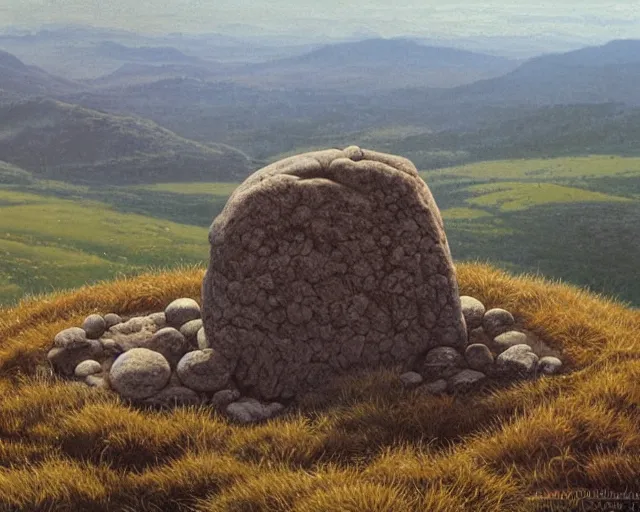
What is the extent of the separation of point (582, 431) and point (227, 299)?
4807mm

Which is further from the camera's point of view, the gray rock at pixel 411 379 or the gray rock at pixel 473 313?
the gray rock at pixel 473 313

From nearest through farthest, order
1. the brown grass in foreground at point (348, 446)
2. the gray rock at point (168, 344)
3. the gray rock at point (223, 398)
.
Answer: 1. the brown grass in foreground at point (348, 446)
2. the gray rock at point (223, 398)
3. the gray rock at point (168, 344)

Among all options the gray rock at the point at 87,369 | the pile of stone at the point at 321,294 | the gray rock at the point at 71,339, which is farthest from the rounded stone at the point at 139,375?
the gray rock at the point at 71,339

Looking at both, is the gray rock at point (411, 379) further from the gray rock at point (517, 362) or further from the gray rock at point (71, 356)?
the gray rock at point (71, 356)

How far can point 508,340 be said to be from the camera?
30.4 ft

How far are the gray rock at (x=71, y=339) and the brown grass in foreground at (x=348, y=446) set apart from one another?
46 centimetres

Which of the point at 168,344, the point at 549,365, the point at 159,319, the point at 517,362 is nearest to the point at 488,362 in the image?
the point at 517,362

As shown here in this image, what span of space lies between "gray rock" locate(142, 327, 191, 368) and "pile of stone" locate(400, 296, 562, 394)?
10.9 feet

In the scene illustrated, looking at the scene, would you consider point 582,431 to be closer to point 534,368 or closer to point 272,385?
point 534,368

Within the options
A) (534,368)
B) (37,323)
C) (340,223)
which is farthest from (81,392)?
(534,368)

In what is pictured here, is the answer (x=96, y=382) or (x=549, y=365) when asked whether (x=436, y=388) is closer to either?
(x=549, y=365)

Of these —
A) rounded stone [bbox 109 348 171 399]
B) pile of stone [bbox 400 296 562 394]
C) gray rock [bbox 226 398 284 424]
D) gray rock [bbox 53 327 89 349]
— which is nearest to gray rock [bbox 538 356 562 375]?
pile of stone [bbox 400 296 562 394]

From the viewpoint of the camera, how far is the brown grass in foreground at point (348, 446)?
5.71 m

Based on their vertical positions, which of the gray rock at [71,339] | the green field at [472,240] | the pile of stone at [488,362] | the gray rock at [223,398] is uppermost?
the pile of stone at [488,362]
